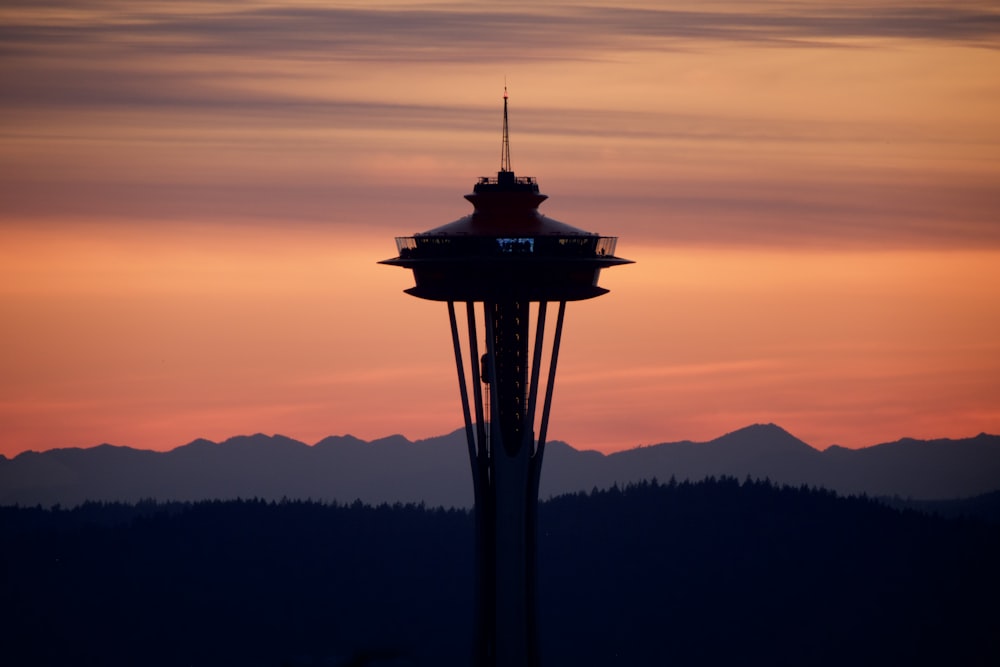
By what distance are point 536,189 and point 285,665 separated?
4333 cm

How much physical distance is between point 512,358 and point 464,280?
6797 millimetres

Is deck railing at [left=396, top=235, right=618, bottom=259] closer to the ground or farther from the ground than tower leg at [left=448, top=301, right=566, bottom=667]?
farther from the ground

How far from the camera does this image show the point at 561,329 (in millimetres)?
170250

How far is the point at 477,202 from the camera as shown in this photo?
169 metres

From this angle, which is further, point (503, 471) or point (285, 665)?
point (503, 471)

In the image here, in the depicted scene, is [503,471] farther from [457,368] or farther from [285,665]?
[285,665]

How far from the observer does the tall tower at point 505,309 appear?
168000 mm

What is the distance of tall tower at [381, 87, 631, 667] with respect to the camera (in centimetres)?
16800

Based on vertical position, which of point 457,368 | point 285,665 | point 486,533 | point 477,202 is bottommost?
point 285,665

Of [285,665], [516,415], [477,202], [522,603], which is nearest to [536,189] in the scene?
[477,202]

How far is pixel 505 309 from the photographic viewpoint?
170m

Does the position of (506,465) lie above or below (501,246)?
below

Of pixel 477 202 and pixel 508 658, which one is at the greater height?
pixel 477 202

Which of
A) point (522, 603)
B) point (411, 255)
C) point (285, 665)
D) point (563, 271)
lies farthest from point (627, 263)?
point (285, 665)
